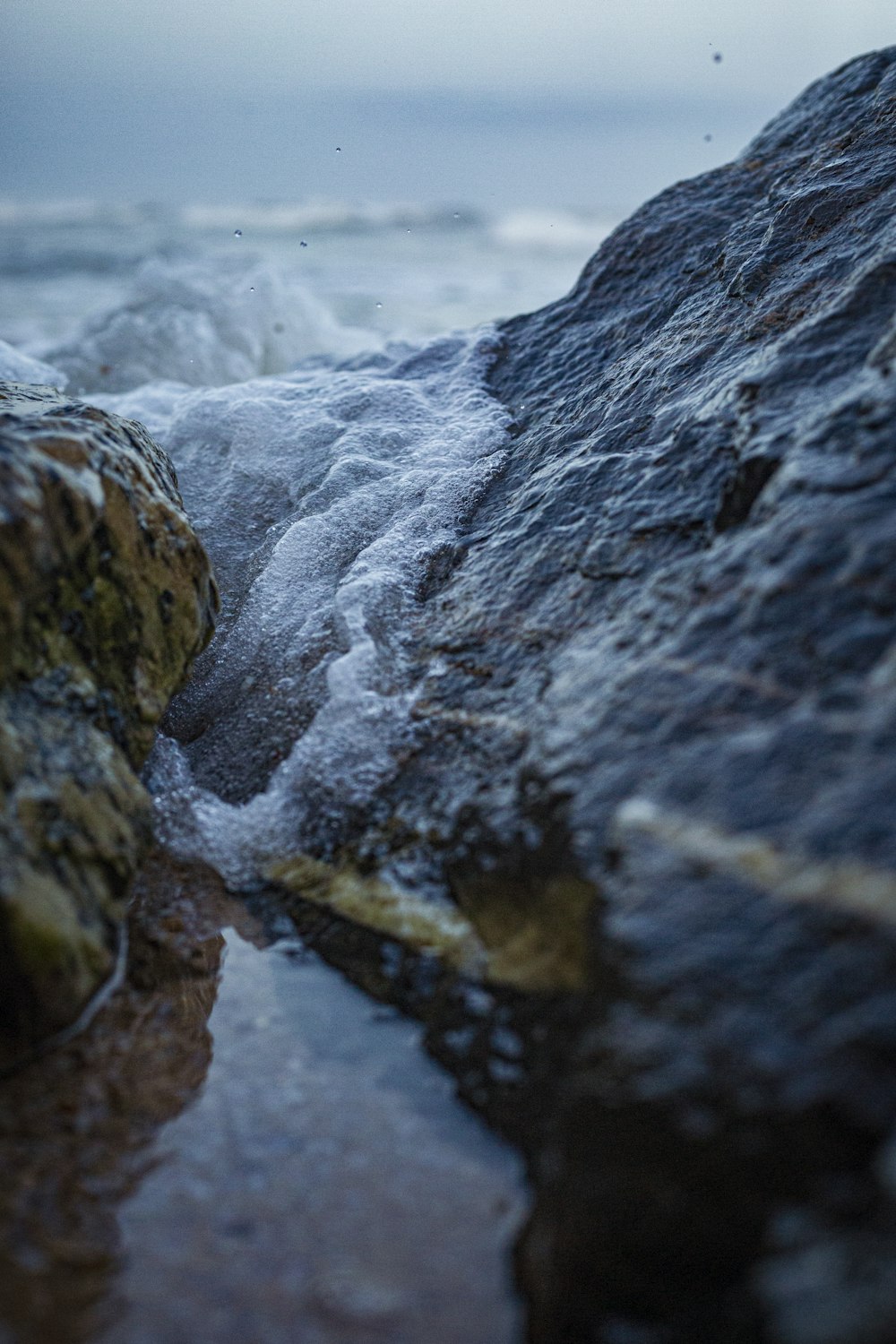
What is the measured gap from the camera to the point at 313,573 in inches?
105

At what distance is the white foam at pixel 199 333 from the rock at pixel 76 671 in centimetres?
375

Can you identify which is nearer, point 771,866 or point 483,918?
point 771,866

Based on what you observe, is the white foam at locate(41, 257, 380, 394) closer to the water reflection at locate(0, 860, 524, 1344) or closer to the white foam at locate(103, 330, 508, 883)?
the white foam at locate(103, 330, 508, 883)

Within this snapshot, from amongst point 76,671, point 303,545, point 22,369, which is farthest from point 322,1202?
point 22,369

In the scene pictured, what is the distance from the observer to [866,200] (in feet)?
8.16

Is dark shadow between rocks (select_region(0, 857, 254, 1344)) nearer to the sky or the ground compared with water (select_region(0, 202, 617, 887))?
nearer to the ground

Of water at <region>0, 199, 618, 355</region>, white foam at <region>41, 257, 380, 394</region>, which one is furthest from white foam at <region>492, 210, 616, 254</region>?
white foam at <region>41, 257, 380, 394</region>

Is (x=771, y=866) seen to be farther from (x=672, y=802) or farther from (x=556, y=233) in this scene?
(x=556, y=233)

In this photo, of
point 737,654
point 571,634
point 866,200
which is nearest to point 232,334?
point 866,200

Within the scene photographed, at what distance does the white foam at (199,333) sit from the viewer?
6004 millimetres

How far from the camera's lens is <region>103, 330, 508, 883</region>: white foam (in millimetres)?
2111

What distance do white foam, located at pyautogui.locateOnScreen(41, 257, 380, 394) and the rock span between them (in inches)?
148

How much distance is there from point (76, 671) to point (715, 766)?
4.11 ft

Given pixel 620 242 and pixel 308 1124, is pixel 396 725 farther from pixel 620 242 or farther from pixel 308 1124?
pixel 620 242
